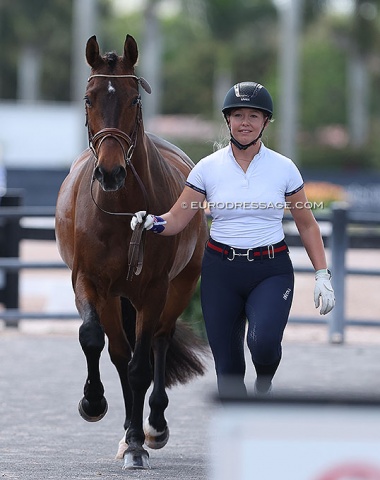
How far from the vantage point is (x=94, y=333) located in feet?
20.4

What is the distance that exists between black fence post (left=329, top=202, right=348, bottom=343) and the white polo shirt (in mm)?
6554

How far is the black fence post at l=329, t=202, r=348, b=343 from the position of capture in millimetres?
12329

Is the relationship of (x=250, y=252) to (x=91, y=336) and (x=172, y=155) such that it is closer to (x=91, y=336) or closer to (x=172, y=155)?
(x=91, y=336)

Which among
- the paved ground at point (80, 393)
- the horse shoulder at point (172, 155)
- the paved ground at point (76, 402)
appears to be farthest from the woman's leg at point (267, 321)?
the horse shoulder at point (172, 155)

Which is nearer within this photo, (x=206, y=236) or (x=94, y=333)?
(x=94, y=333)

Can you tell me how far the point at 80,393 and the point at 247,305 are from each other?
144 inches

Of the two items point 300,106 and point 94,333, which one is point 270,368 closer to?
point 94,333

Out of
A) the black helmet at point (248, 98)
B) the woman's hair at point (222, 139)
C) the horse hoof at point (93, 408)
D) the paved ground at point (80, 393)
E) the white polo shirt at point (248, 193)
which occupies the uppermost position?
the black helmet at point (248, 98)

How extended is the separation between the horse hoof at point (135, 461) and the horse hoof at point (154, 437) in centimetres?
50

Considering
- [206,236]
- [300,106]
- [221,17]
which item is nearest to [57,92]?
[300,106]

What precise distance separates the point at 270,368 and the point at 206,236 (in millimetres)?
1994

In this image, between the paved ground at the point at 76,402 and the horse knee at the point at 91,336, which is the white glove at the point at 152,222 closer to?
the horse knee at the point at 91,336

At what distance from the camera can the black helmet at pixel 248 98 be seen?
573 cm

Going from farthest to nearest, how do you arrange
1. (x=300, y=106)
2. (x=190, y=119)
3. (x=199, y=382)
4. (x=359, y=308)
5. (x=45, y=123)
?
1. (x=190, y=119)
2. (x=300, y=106)
3. (x=45, y=123)
4. (x=359, y=308)
5. (x=199, y=382)
